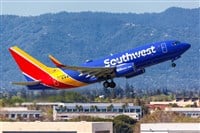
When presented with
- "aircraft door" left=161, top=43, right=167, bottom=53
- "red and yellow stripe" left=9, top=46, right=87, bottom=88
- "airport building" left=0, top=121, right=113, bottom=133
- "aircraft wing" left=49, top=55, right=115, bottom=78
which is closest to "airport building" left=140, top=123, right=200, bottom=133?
"aircraft wing" left=49, top=55, right=115, bottom=78

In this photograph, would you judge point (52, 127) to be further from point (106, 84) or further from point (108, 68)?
point (108, 68)

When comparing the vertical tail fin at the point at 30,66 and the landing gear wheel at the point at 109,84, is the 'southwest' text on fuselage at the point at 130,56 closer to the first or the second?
the landing gear wheel at the point at 109,84

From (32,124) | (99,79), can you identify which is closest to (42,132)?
(32,124)

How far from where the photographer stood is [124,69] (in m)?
99.6

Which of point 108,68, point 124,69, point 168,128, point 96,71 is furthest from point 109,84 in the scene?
point 168,128

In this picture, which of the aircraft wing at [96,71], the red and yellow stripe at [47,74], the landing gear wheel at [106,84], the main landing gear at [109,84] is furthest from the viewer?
the red and yellow stripe at [47,74]

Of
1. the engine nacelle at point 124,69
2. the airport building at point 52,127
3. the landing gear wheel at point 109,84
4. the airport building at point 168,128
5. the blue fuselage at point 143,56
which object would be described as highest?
the blue fuselage at point 143,56

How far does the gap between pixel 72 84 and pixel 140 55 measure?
28.0 feet

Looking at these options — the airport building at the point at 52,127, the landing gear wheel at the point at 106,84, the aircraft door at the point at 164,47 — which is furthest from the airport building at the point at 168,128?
the airport building at the point at 52,127

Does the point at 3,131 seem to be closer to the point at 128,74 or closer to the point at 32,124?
the point at 32,124

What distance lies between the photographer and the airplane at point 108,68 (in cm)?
9969

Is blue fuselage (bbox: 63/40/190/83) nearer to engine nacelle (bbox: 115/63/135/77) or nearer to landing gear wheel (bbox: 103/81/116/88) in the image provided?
engine nacelle (bbox: 115/63/135/77)

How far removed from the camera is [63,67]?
99.2 m

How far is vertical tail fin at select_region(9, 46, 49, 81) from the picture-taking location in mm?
108938
